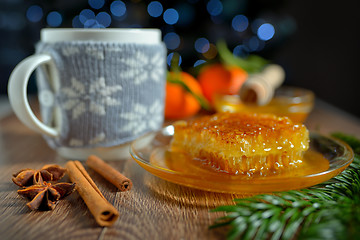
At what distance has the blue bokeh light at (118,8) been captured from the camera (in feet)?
3.67

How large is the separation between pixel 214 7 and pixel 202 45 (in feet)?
0.58

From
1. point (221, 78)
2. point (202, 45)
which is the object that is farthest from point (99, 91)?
point (202, 45)

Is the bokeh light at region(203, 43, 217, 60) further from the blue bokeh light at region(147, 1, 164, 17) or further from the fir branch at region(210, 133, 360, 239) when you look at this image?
the fir branch at region(210, 133, 360, 239)

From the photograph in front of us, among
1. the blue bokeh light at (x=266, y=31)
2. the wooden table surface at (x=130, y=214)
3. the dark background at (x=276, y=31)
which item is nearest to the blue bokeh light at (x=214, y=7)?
the dark background at (x=276, y=31)

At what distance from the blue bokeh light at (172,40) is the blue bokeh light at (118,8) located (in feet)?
0.55

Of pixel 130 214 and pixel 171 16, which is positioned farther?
pixel 171 16

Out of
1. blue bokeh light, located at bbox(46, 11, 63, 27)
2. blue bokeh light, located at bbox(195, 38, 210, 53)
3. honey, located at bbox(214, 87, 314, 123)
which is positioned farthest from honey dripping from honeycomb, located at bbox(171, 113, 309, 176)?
blue bokeh light, located at bbox(46, 11, 63, 27)

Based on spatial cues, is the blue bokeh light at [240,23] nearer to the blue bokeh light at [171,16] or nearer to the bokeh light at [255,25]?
the bokeh light at [255,25]

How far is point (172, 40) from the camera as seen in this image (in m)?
1.23

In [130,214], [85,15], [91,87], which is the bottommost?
[130,214]

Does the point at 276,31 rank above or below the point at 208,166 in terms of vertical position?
above

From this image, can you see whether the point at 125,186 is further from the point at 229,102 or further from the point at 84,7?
the point at 84,7

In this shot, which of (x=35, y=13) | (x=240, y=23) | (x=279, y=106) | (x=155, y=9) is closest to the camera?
(x=279, y=106)

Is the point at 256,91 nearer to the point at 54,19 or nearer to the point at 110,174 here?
the point at 110,174
